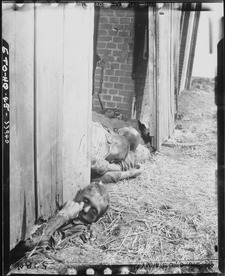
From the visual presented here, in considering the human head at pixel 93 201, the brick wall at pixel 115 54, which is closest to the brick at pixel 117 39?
the brick wall at pixel 115 54

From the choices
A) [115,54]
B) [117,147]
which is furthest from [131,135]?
[115,54]

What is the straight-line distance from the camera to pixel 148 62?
7.38ft

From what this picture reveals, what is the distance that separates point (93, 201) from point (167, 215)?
57 centimetres

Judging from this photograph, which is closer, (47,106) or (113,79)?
(47,106)

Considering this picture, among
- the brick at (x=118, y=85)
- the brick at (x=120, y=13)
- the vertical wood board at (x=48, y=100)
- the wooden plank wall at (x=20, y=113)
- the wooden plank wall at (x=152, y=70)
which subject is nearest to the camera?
the wooden plank wall at (x=20, y=113)

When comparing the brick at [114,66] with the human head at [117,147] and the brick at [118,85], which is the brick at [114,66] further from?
the human head at [117,147]

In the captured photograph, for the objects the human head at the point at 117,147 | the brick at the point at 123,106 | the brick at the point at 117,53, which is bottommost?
the human head at the point at 117,147

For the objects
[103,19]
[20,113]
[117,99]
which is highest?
[103,19]

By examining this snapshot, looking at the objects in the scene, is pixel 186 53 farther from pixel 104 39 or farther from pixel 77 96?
pixel 77 96

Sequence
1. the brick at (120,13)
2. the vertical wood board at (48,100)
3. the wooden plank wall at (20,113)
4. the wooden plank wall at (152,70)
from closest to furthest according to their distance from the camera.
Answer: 1. the wooden plank wall at (20,113)
2. the vertical wood board at (48,100)
3. the brick at (120,13)
4. the wooden plank wall at (152,70)

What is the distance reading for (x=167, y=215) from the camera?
221 cm

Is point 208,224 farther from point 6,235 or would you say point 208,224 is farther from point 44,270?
point 6,235

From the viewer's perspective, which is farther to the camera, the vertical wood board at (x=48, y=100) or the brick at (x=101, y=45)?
the brick at (x=101, y=45)

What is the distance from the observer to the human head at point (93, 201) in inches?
85.3
